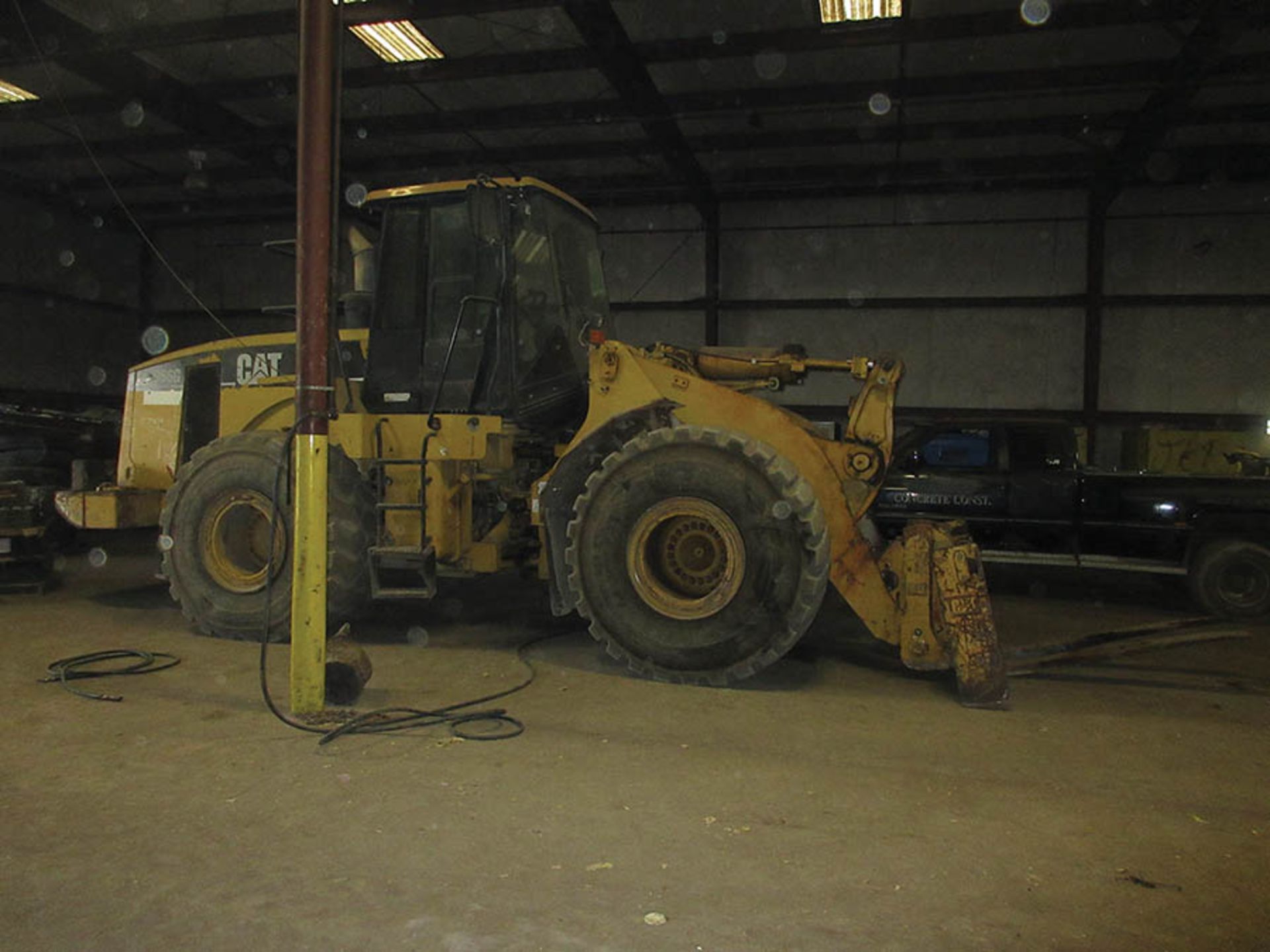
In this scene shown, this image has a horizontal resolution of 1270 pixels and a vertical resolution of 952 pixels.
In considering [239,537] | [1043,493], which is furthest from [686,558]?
[1043,493]

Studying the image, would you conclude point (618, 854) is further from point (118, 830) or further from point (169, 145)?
point (169, 145)

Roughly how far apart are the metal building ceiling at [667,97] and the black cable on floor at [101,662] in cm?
703

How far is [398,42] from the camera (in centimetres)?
1101

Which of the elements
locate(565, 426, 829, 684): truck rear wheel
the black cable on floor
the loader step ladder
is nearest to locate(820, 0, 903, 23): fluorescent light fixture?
locate(565, 426, 829, 684): truck rear wheel

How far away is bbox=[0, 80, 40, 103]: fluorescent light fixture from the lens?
41.7ft

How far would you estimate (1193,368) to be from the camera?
1442cm

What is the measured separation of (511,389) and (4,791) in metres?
3.76

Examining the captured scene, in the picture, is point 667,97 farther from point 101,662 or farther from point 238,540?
point 101,662

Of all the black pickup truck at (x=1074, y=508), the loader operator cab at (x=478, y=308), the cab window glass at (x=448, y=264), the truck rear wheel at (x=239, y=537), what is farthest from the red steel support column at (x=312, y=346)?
the black pickup truck at (x=1074, y=508)

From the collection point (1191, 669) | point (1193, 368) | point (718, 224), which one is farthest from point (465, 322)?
point (1193, 368)

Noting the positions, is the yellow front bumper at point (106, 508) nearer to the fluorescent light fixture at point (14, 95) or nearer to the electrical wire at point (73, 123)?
the electrical wire at point (73, 123)

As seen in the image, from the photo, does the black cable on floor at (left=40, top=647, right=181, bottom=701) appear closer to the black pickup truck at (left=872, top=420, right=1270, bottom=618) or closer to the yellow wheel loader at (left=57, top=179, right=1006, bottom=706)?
the yellow wheel loader at (left=57, top=179, right=1006, bottom=706)

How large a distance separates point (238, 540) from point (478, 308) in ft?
8.31

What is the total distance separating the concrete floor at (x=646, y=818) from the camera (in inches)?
115
